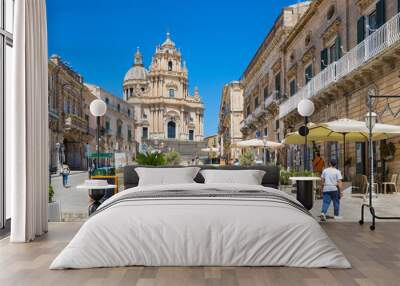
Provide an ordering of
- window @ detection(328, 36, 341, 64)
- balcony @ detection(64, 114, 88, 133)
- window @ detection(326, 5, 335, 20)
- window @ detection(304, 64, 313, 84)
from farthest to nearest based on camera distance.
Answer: balcony @ detection(64, 114, 88, 133) → window @ detection(304, 64, 313, 84) → window @ detection(326, 5, 335, 20) → window @ detection(328, 36, 341, 64)

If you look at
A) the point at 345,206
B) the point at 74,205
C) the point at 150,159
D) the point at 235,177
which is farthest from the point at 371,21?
the point at 74,205

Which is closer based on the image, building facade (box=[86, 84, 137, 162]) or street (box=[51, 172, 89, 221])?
street (box=[51, 172, 89, 221])

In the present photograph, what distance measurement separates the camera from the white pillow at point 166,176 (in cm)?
558

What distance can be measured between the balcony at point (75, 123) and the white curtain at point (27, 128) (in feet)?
64.7

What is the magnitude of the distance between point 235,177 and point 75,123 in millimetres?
21131

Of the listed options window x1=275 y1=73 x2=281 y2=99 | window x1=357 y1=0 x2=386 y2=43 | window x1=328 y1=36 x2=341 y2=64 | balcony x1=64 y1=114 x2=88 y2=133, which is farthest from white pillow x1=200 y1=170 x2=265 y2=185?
balcony x1=64 y1=114 x2=88 y2=133

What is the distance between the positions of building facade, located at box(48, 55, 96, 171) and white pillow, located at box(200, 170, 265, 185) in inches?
619

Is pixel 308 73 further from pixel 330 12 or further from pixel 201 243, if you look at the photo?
pixel 201 243

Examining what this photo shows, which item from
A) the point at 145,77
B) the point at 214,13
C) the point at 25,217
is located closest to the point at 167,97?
the point at 145,77

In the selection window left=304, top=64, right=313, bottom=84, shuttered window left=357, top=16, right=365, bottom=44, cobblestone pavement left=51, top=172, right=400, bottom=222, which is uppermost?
shuttered window left=357, top=16, right=365, bottom=44

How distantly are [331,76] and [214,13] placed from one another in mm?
7998

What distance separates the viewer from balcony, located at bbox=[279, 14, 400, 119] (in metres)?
9.39

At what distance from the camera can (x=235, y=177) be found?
219 inches

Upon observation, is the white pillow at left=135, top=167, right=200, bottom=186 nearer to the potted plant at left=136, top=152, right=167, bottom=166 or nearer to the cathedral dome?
the potted plant at left=136, top=152, right=167, bottom=166
